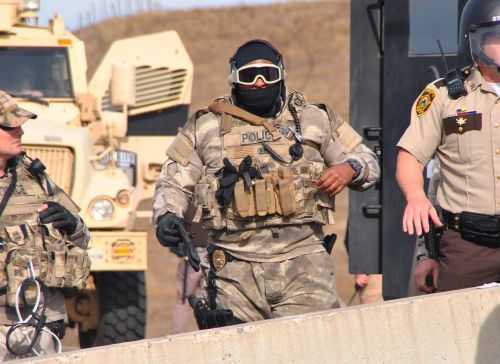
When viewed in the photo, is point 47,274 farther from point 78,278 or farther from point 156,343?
point 156,343

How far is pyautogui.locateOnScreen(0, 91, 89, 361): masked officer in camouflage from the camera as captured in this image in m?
6.31

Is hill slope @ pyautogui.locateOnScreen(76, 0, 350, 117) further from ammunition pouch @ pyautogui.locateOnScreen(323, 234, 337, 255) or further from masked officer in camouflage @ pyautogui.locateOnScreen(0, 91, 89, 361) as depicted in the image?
ammunition pouch @ pyautogui.locateOnScreen(323, 234, 337, 255)

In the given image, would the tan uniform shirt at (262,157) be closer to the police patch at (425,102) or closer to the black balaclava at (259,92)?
the black balaclava at (259,92)

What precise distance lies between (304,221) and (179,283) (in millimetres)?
4880

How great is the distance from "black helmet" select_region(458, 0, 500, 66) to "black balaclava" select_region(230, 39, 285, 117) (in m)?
0.92

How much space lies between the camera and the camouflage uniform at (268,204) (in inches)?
242

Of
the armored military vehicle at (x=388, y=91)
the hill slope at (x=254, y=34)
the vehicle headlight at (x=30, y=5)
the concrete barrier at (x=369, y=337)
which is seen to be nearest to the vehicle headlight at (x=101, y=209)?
the vehicle headlight at (x=30, y=5)

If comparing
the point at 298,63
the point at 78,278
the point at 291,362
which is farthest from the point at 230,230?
the point at 298,63

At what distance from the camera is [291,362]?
4965mm

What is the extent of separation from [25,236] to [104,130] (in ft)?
→ 15.8

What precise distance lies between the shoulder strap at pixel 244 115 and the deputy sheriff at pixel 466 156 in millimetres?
686

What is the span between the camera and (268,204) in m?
6.11

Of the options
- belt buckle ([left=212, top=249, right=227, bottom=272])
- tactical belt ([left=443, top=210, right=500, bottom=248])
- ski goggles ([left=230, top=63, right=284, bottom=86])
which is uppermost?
ski goggles ([left=230, top=63, right=284, bottom=86])

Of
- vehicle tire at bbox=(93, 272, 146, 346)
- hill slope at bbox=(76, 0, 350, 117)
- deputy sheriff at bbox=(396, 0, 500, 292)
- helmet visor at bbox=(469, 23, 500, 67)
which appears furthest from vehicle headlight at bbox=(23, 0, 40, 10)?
hill slope at bbox=(76, 0, 350, 117)
